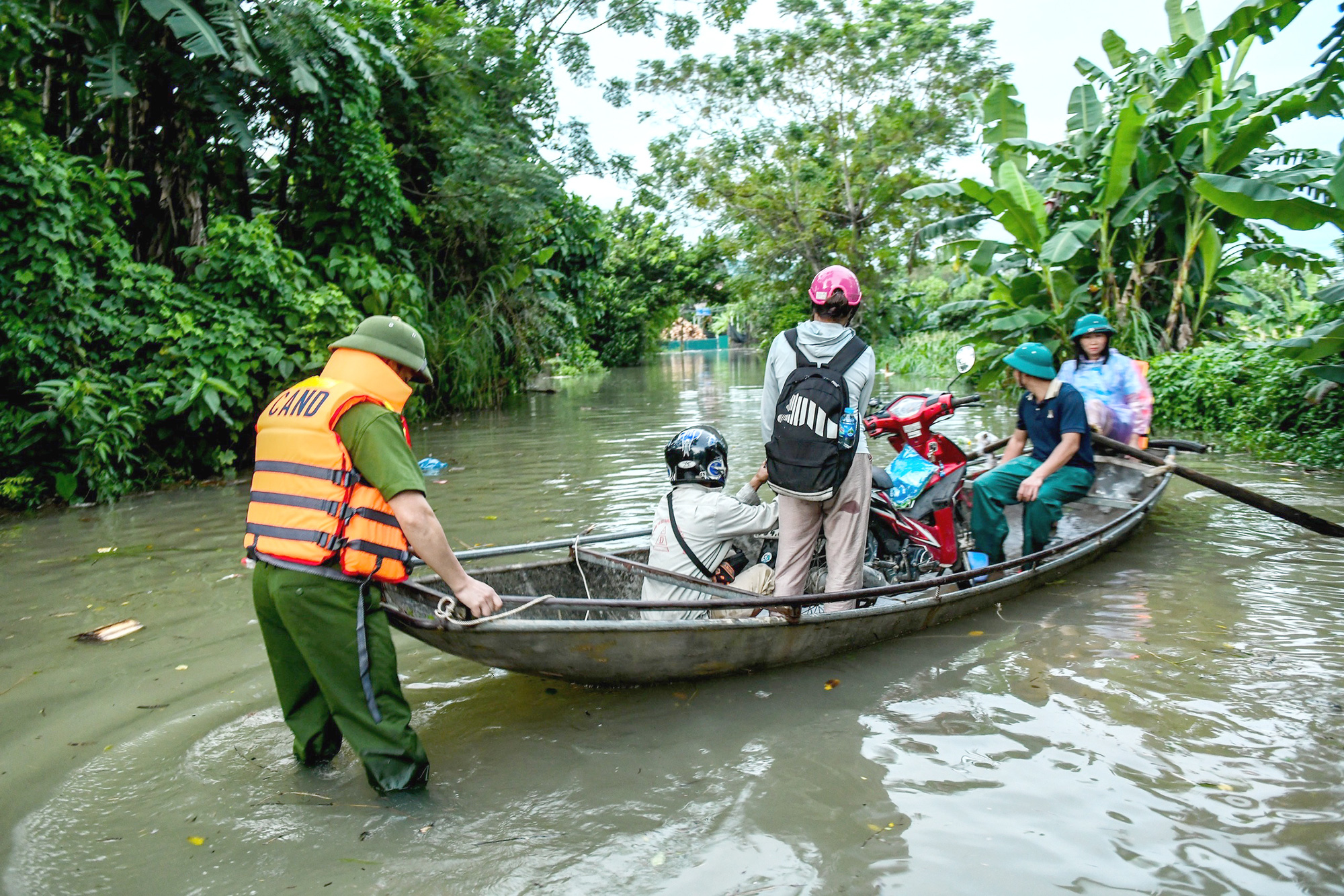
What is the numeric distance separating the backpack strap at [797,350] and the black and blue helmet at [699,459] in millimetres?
545

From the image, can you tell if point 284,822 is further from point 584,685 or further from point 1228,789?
point 1228,789

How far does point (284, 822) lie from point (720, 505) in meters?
2.31

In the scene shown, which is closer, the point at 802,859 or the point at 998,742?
the point at 802,859

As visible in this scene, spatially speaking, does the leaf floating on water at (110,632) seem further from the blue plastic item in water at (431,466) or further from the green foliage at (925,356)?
the green foliage at (925,356)

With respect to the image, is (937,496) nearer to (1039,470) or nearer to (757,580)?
(1039,470)

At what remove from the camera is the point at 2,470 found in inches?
328

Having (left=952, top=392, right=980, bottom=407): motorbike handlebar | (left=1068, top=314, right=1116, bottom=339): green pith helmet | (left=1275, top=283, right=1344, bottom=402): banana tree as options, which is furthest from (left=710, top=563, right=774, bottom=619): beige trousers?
(left=1275, top=283, right=1344, bottom=402): banana tree

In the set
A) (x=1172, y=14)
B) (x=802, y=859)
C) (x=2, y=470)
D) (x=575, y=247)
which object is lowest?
(x=802, y=859)

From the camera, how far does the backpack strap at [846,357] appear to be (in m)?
4.23

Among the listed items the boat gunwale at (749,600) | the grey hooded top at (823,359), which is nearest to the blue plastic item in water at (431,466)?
the boat gunwale at (749,600)

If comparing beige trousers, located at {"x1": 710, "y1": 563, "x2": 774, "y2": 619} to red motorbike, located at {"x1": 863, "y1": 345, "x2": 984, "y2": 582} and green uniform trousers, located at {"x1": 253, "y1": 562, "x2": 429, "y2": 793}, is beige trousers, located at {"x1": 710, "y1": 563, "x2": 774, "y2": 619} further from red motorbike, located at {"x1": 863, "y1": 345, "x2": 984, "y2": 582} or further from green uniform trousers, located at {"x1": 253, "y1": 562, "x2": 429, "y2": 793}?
green uniform trousers, located at {"x1": 253, "y1": 562, "x2": 429, "y2": 793}

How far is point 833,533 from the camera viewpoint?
4.58 meters

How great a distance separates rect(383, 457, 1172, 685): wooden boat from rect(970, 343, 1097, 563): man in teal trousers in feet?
0.94

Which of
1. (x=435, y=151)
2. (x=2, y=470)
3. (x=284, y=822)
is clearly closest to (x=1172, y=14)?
(x=435, y=151)
